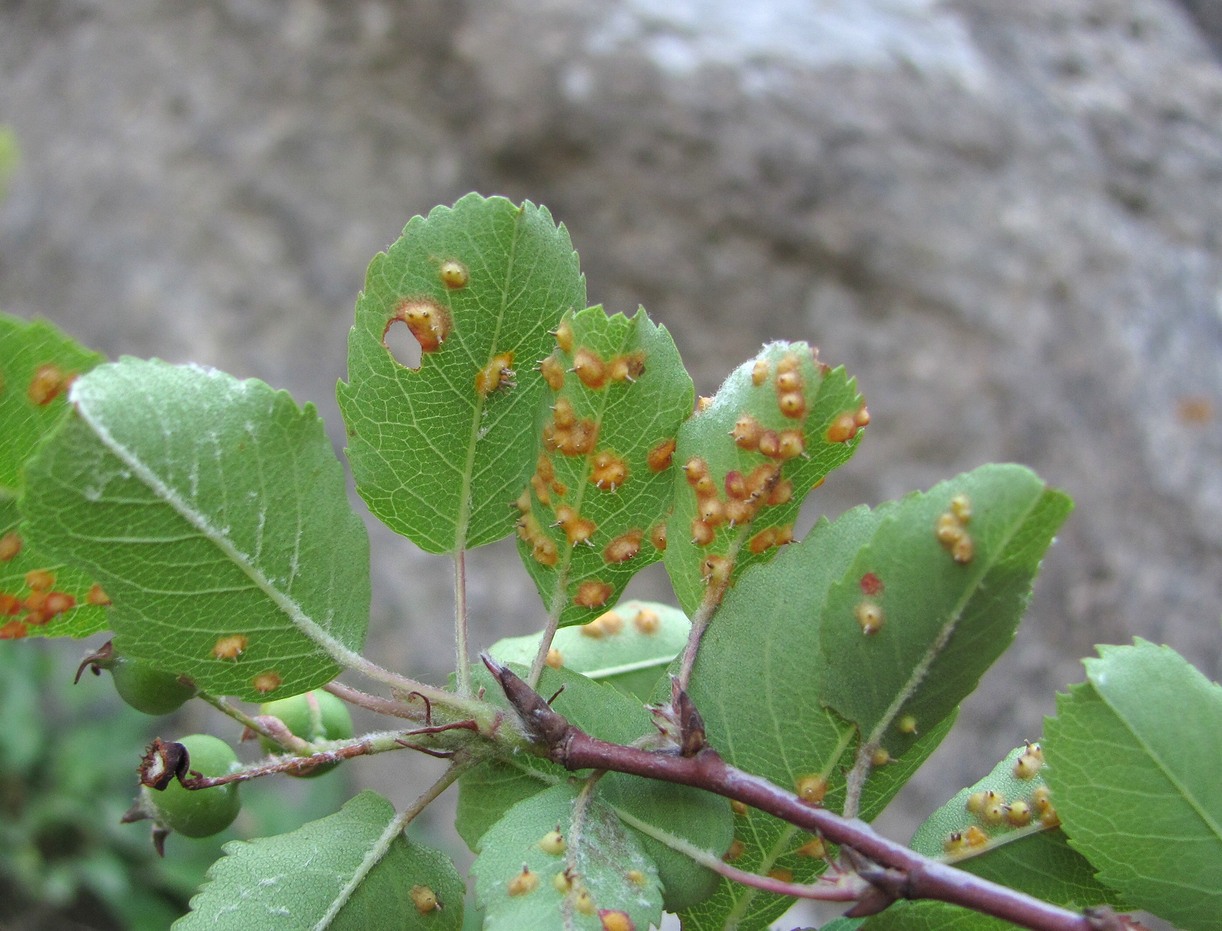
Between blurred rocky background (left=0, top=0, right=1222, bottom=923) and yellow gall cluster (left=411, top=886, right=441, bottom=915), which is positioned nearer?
yellow gall cluster (left=411, top=886, right=441, bottom=915)

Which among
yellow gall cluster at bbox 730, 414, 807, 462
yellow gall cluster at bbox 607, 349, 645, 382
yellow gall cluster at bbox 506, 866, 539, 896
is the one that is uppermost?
yellow gall cluster at bbox 607, 349, 645, 382

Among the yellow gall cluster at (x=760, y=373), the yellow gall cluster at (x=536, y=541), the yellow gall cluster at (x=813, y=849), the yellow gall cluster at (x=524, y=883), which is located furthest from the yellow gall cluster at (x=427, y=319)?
the yellow gall cluster at (x=813, y=849)

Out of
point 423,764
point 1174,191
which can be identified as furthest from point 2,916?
point 1174,191

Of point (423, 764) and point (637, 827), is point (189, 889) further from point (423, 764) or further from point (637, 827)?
point (637, 827)

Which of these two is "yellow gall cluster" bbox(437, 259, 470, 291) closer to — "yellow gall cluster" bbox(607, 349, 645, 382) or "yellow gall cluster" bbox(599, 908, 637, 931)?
"yellow gall cluster" bbox(607, 349, 645, 382)

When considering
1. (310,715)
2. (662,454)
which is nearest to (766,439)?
(662,454)

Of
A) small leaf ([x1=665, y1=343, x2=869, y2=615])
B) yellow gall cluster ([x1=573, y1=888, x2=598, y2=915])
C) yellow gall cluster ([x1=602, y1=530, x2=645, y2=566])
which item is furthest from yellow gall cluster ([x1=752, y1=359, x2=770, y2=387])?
yellow gall cluster ([x1=573, y1=888, x2=598, y2=915])
